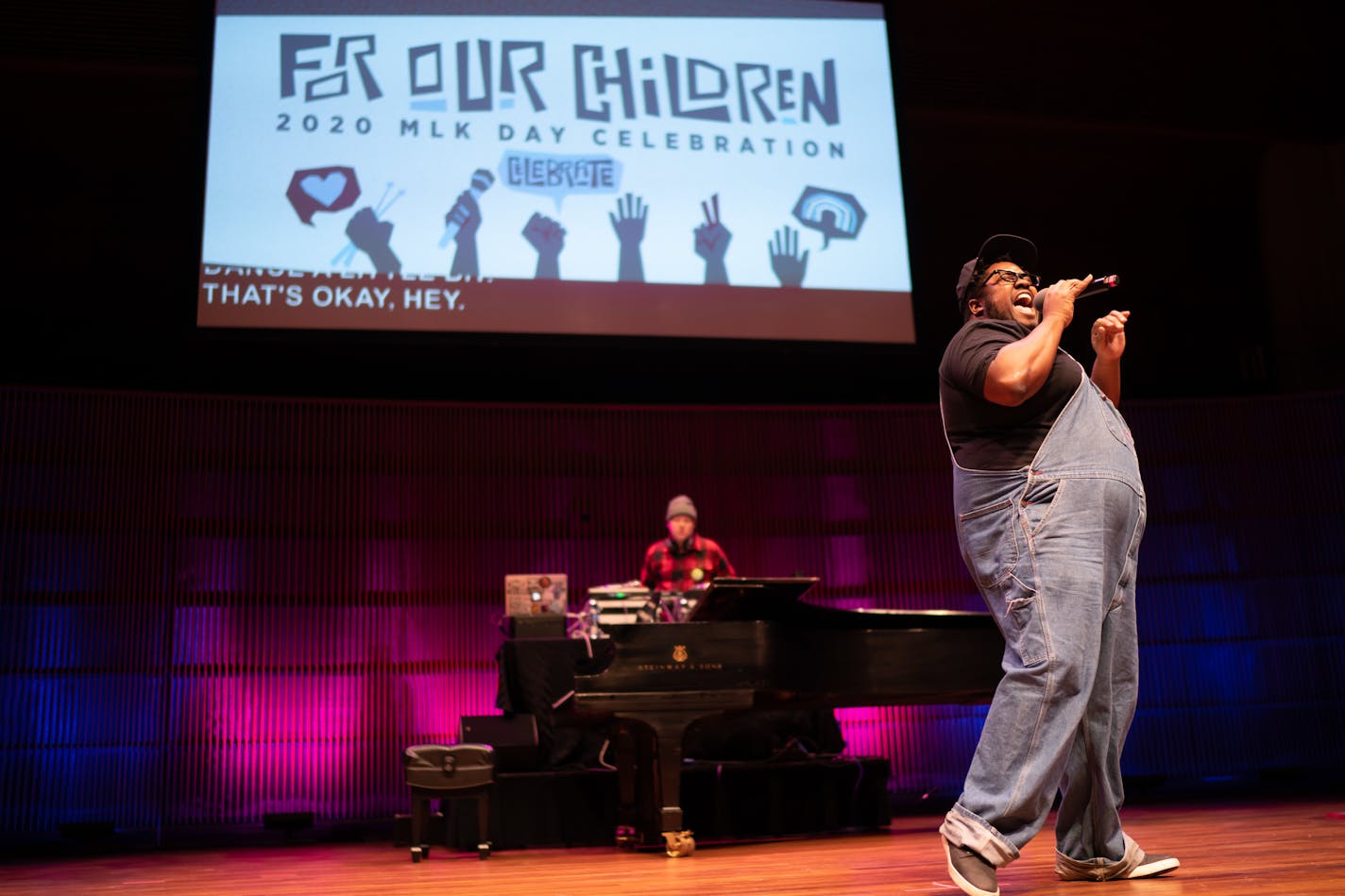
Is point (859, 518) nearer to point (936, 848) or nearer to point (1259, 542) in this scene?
point (1259, 542)

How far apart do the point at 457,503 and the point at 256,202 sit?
1859 millimetres

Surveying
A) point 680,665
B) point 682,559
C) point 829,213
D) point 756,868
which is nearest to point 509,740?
point 680,665

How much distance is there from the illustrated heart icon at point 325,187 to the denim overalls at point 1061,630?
4.18m

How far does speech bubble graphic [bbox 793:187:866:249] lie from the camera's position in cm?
603

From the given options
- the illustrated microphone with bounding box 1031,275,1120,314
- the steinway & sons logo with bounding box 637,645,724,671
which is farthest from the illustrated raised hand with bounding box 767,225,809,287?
the illustrated microphone with bounding box 1031,275,1120,314

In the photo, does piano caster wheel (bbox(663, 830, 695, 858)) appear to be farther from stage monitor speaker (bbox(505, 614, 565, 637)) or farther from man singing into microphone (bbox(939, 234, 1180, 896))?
man singing into microphone (bbox(939, 234, 1180, 896))

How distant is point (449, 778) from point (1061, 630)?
256 cm

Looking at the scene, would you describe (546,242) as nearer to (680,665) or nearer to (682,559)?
(682,559)

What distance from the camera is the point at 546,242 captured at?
18.9ft

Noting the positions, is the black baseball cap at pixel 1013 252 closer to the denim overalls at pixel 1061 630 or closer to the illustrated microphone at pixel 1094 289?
the illustrated microphone at pixel 1094 289

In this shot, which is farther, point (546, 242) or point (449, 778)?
point (546, 242)

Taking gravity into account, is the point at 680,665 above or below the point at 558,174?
below

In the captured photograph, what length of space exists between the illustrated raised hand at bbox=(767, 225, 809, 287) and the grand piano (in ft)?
8.61

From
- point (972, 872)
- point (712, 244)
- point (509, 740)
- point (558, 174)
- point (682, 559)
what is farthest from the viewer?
point (712, 244)
